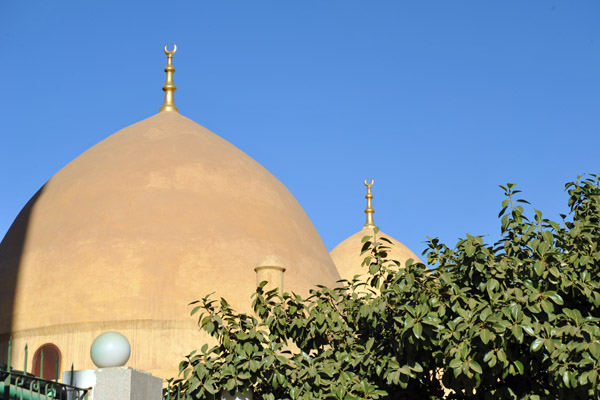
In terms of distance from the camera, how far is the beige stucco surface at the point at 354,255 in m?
18.2

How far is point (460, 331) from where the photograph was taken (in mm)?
7027

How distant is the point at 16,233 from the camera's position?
13320 mm

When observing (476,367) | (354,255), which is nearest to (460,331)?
(476,367)

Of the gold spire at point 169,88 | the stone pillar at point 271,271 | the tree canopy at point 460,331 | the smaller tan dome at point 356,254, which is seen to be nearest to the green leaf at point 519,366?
the tree canopy at point 460,331

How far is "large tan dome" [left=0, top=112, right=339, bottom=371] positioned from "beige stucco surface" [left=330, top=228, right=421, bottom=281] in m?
4.02

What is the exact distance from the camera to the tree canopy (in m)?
6.85

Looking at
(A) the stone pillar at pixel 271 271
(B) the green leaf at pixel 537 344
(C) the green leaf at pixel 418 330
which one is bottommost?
(B) the green leaf at pixel 537 344

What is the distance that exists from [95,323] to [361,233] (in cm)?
A: 880

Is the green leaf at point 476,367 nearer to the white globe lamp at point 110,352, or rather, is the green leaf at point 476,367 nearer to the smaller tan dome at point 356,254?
the white globe lamp at point 110,352

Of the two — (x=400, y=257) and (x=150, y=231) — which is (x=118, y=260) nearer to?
(x=150, y=231)

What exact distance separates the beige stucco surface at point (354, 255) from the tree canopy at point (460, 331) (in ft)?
30.5

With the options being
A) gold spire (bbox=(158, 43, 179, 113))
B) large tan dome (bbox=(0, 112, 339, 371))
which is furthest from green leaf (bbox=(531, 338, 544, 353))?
gold spire (bbox=(158, 43, 179, 113))

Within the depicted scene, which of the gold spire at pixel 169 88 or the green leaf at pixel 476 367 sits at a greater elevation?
the gold spire at pixel 169 88

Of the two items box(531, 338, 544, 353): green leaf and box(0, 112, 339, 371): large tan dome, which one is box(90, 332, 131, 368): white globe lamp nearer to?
box(531, 338, 544, 353): green leaf
